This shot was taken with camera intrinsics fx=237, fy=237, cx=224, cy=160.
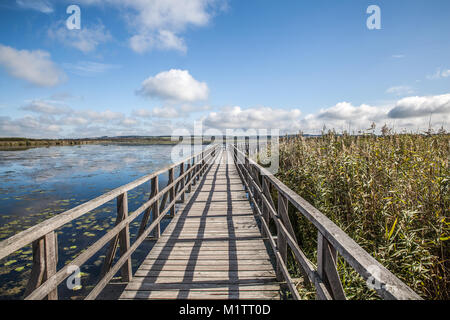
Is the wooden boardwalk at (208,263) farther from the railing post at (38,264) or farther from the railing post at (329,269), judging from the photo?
the railing post at (38,264)

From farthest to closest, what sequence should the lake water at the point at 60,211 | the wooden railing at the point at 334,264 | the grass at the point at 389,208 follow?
the lake water at the point at 60,211 < the grass at the point at 389,208 < the wooden railing at the point at 334,264

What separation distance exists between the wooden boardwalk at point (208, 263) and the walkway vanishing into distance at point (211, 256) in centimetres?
1

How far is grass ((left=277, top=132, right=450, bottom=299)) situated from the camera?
2572mm

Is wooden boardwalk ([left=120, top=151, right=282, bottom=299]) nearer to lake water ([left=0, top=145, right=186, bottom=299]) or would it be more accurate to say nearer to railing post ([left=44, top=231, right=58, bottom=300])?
lake water ([left=0, top=145, right=186, bottom=299])

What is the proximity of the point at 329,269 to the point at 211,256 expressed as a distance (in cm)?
240

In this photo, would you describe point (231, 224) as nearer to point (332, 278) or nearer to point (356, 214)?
point (356, 214)

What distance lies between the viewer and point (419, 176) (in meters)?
3.58

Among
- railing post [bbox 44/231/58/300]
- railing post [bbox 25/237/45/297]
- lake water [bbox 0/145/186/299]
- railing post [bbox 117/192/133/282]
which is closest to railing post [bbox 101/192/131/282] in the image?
railing post [bbox 117/192/133/282]

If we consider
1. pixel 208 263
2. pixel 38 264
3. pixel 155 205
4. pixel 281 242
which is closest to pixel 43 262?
pixel 38 264

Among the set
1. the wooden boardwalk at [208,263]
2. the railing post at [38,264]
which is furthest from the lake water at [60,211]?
the railing post at [38,264]

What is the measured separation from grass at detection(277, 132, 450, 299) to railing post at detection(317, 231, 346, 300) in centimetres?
123

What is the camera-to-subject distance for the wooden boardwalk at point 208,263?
9.46ft

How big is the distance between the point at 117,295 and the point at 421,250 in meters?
3.44

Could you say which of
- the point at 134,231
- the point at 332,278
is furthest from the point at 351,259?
the point at 134,231
